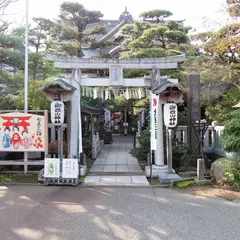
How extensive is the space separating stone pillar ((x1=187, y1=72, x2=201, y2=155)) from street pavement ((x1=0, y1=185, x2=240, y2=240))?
A: 4.11 metres

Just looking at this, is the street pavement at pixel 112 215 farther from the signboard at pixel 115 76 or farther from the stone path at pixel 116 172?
the signboard at pixel 115 76

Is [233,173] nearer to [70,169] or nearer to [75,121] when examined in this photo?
[70,169]

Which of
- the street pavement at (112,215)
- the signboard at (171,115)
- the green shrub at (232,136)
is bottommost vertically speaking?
the street pavement at (112,215)

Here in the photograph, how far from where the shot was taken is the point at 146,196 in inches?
289

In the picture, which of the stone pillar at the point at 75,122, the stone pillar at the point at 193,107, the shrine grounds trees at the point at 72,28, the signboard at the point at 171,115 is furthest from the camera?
the shrine grounds trees at the point at 72,28

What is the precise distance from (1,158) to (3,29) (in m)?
7.49

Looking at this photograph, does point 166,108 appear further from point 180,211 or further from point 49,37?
point 49,37

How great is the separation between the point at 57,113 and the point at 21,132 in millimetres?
1628

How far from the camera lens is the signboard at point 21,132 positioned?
9.54m

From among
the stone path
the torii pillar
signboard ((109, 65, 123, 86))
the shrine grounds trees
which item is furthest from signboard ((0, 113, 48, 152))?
the shrine grounds trees

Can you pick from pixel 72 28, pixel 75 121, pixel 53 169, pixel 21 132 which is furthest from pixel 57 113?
pixel 72 28

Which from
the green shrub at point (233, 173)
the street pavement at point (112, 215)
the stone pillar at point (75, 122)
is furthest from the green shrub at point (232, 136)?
the stone pillar at point (75, 122)

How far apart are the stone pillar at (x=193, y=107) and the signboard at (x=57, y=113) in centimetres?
547

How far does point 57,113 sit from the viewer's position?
8.97 meters
